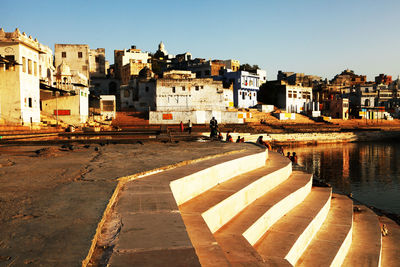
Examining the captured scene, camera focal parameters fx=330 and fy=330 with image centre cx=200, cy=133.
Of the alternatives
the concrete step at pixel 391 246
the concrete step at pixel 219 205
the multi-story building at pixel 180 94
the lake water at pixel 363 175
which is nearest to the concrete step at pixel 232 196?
the concrete step at pixel 219 205

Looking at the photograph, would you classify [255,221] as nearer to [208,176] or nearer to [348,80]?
[208,176]

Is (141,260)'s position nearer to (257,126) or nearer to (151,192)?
(151,192)

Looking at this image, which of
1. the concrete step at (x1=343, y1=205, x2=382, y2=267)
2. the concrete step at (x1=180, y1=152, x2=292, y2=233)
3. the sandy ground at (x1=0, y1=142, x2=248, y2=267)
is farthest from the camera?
the concrete step at (x1=343, y1=205, x2=382, y2=267)

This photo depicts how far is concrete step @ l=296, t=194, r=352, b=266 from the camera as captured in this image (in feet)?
19.6

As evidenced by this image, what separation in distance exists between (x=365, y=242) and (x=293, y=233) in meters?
3.25

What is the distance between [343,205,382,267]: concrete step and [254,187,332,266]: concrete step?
0.90 metres

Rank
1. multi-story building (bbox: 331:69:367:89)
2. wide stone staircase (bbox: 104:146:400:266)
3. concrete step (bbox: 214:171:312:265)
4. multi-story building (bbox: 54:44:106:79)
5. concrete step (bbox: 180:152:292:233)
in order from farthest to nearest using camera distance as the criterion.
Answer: multi-story building (bbox: 331:69:367:89)
multi-story building (bbox: 54:44:106:79)
concrete step (bbox: 180:152:292:233)
concrete step (bbox: 214:171:312:265)
wide stone staircase (bbox: 104:146:400:266)

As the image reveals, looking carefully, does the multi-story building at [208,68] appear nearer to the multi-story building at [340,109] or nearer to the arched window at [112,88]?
the arched window at [112,88]

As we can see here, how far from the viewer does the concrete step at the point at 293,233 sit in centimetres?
524

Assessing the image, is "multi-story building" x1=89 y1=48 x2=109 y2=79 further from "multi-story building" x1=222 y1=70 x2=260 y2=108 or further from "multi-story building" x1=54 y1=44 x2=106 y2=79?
"multi-story building" x1=222 y1=70 x2=260 y2=108

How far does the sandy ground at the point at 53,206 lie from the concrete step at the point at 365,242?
4.64m

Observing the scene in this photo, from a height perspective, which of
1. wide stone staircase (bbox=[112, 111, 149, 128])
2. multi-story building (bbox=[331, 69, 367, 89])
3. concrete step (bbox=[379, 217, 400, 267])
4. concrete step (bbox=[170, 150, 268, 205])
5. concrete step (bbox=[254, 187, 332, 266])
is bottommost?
concrete step (bbox=[379, 217, 400, 267])

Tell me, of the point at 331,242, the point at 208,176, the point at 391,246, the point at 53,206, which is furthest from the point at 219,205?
the point at 391,246

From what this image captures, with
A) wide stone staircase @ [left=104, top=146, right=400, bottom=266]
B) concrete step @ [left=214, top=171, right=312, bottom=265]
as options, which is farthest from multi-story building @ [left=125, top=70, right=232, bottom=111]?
concrete step @ [left=214, top=171, right=312, bottom=265]
